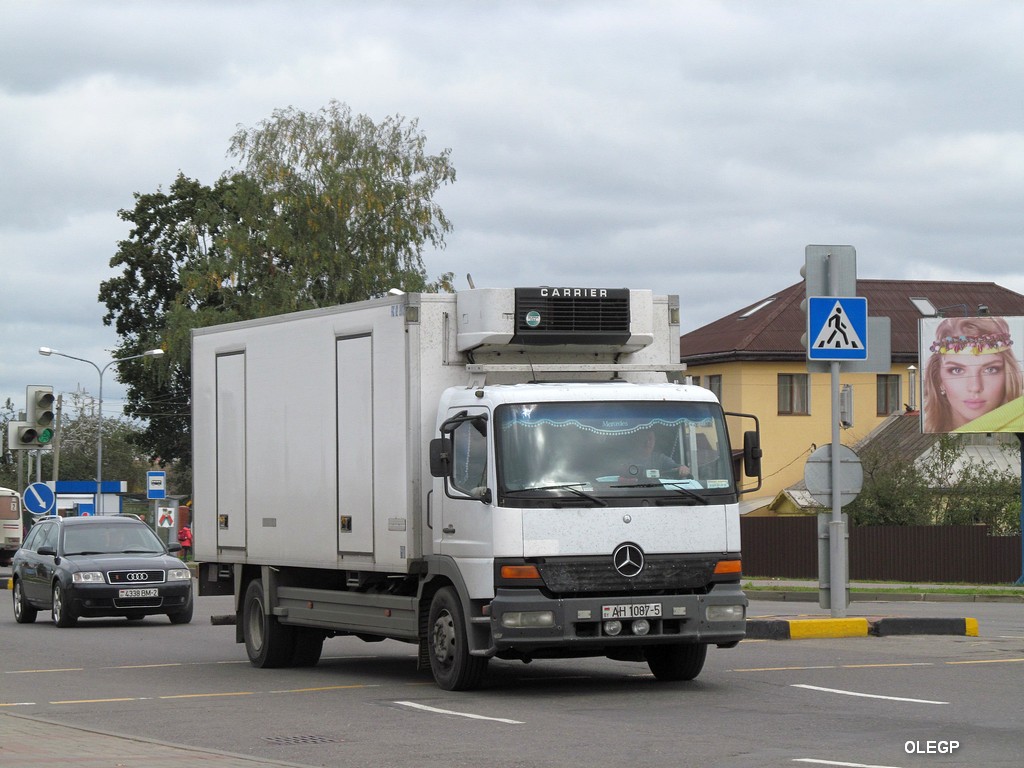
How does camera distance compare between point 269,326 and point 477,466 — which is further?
point 269,326

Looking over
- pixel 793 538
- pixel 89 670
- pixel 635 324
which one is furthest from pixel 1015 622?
pixel 793 538

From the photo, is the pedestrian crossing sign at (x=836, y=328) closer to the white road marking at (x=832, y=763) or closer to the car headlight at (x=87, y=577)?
the white road marking at (x=832, y=763)

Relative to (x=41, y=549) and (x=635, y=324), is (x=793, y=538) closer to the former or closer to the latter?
(x=41, y=549)

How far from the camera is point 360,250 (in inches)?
2322

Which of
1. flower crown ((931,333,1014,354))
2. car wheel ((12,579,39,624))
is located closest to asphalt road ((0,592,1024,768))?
car wheel ((12,579,39,624))

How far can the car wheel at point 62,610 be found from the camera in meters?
23.9

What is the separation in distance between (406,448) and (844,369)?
737 centimetres

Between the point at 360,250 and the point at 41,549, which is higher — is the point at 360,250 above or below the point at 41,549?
above

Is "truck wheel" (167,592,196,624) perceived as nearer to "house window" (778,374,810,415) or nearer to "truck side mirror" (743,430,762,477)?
"truck side mirror" (743,430,762,477)

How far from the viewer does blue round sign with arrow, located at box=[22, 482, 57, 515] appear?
1411 inches

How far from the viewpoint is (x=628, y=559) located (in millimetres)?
12969

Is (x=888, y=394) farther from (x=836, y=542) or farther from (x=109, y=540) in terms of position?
(x=836, y=542)

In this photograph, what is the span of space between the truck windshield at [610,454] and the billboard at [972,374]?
95.8 feet

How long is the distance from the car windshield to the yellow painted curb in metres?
11.0
